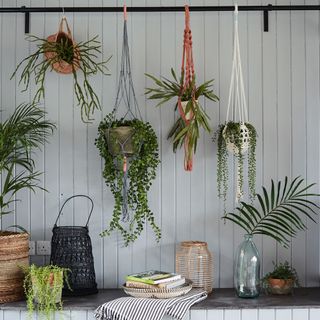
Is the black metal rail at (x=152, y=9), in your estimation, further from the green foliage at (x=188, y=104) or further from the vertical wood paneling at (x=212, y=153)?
the green foliage at (x=188, y=104)

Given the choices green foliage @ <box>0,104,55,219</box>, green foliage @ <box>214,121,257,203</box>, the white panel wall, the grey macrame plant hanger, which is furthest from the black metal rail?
green foliage @ <box>214,121,257,203</box>

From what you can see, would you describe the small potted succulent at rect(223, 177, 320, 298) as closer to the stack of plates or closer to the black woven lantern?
the stack of plates

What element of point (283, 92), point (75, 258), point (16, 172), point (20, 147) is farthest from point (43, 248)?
point (283, 92)

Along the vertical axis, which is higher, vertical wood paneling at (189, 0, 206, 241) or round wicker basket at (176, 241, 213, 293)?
vertical wood paneling at (189, 0, 206, 241)

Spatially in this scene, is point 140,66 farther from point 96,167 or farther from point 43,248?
point 43,248

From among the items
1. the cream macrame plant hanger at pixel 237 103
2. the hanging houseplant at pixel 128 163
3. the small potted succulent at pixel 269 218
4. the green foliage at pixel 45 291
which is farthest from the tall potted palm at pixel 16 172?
the small potted succulent at pixel 269 218

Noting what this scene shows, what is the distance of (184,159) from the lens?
11.1 feet

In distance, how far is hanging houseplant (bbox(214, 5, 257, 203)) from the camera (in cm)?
325

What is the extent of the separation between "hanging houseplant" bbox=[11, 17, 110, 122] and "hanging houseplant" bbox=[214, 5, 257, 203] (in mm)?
736

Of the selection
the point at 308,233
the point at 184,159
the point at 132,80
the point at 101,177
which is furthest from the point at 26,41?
the point at 308,233

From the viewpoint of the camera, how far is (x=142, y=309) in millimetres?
2893

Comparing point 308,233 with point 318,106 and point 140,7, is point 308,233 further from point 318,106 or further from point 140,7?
point 140,7

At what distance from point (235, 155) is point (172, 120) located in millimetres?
414

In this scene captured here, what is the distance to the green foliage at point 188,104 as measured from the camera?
3164 millimetres
